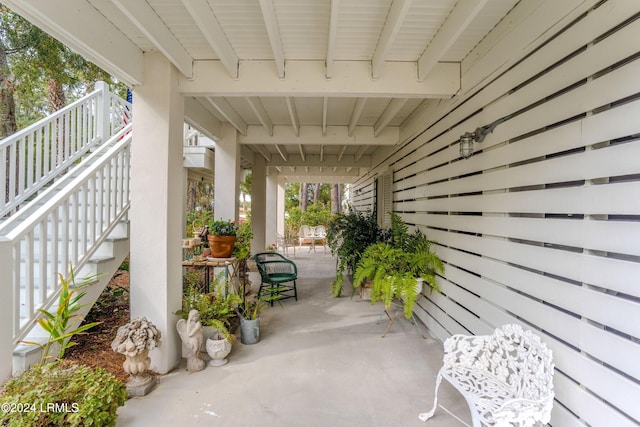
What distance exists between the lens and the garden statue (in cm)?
219

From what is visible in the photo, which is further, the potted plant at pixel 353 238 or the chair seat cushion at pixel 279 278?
the potted plant at pixel 353 238

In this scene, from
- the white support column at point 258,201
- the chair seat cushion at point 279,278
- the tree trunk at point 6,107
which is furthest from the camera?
the white support column at point 258,201

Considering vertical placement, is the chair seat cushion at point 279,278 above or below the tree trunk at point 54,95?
below

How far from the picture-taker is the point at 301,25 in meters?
2.23

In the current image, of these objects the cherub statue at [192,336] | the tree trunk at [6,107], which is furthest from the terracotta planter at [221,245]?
the tree trunk at [6,107]

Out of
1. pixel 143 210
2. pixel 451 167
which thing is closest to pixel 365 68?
pixel 451 167

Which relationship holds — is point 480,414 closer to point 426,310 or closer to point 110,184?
point 426,310

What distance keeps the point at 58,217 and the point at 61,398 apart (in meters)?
1.52

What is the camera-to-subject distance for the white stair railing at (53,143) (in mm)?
3117

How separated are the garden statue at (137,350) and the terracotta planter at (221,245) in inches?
48.2

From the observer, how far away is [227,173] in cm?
464

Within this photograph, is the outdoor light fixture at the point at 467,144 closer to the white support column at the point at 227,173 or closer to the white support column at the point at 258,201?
the white support column at the point at 227,173

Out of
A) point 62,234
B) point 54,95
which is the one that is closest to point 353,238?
point 62,234

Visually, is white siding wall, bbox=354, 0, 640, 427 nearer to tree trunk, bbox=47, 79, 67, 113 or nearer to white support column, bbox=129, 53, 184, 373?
white support column, bbox=129, 53, 184, 373
